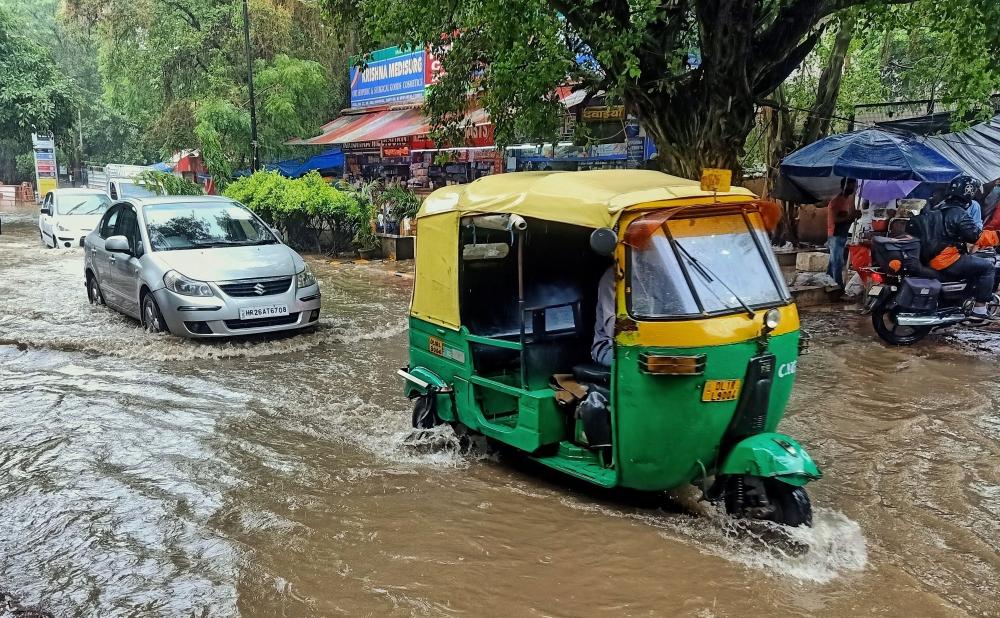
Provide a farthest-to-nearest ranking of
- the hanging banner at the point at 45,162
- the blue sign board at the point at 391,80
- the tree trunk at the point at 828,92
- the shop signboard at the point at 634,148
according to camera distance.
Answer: the hanging banner at the point at 45,162 < the blue sign board at the point at 391,80 < the shop signboard at the point at 634,148 < the tree trunk at the point at 828,92

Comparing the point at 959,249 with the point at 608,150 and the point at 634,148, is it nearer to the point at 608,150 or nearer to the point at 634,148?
the point at 634,148

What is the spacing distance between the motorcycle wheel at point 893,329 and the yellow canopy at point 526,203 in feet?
16.3

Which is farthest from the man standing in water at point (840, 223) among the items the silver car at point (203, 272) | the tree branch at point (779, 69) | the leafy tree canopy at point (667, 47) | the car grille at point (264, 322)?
the car grille at point (264, 322)

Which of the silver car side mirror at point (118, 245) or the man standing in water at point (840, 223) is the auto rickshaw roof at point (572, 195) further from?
the man standing in water at point (840, 223)

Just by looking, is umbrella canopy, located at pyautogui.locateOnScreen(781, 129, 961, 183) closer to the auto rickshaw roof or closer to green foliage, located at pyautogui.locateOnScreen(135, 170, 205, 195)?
the auto rickshaw roof

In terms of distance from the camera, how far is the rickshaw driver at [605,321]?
14.9 feet

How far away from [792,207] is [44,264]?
14951 mm

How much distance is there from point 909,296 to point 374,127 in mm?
15143

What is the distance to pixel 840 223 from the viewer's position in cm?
1140

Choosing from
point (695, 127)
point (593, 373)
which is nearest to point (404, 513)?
point (593, 373)

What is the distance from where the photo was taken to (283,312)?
8.56m

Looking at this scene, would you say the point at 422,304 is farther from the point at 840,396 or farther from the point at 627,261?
the point at 840,396

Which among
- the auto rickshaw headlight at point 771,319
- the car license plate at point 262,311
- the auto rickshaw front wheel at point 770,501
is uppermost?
the auto rickshaw headlight at point 771,319

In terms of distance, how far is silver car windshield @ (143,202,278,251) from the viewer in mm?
8977
